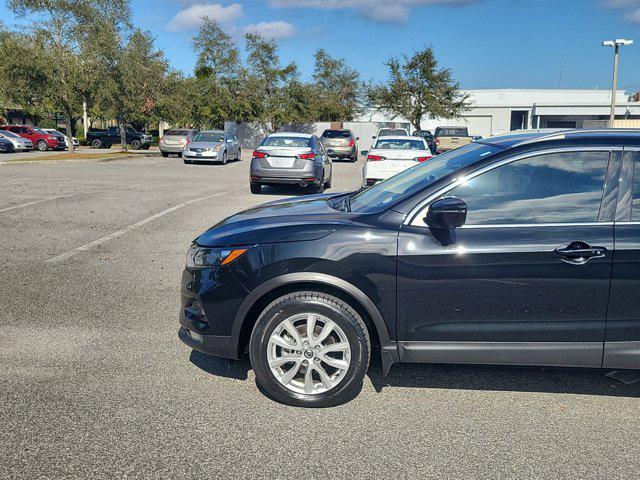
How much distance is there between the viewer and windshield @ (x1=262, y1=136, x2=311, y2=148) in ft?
48.9

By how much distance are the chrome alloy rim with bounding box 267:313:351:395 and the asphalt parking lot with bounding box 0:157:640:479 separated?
18 cm

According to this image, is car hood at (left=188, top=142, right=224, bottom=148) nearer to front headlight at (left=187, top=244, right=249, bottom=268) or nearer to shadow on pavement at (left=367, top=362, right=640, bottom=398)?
front headlight at (left=187, top=244, right=249, bottom=268)

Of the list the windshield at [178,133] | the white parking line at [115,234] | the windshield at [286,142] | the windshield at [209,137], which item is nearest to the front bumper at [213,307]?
the white parking line at [115,234]

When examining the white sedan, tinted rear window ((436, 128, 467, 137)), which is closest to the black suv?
the white sedan

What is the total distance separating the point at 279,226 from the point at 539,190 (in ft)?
5.44

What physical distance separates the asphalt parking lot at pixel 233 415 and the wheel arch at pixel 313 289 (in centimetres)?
37

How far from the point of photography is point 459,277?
3553mm

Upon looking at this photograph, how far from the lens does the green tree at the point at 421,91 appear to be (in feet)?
162

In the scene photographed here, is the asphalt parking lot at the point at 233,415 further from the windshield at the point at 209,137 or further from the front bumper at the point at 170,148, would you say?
the front bumper at the point at 170,148

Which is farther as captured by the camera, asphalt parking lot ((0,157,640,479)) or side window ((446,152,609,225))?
side window ((446,152,609,225))

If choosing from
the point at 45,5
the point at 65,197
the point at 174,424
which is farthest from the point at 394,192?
the point at 45,5

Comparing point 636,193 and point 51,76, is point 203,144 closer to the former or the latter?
point 51,76

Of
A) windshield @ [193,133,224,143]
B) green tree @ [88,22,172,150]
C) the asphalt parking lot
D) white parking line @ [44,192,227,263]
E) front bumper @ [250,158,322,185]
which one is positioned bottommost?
the asphalt parking lot

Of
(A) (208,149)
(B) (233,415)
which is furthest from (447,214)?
(A) (208,149)
